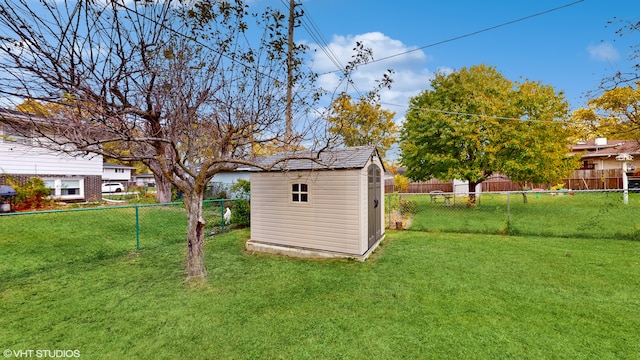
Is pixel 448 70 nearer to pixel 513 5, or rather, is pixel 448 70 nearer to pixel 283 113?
pixel 513 5

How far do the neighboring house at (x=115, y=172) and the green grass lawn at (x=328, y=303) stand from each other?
23.6 meters

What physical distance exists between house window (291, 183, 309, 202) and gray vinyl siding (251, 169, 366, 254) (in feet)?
0.29

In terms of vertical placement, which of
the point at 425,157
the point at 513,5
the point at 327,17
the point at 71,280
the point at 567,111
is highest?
the point at 513,5

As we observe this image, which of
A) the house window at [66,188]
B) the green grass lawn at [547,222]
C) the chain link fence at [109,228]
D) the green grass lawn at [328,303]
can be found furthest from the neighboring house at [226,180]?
the green grass lawn at [547,222]

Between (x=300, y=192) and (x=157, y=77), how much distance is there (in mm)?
3360

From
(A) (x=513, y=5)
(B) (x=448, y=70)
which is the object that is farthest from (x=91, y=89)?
(B) (x=448, y=70)

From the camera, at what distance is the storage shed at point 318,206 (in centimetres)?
550

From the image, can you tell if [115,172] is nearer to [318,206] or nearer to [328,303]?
[318,206]

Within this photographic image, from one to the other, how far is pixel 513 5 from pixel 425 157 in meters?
5.77

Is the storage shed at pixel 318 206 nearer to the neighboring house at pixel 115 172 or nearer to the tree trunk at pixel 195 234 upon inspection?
the tree trunk at pixel 195 234

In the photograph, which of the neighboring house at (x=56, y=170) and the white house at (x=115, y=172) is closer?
the neighboring house at (x=56, y=170)

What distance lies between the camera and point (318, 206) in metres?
5.82

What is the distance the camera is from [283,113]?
4.88 m

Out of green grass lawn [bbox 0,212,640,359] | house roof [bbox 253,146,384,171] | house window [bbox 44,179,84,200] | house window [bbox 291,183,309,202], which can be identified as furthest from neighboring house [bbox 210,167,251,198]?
house window [bbox 291,183,309,202]
